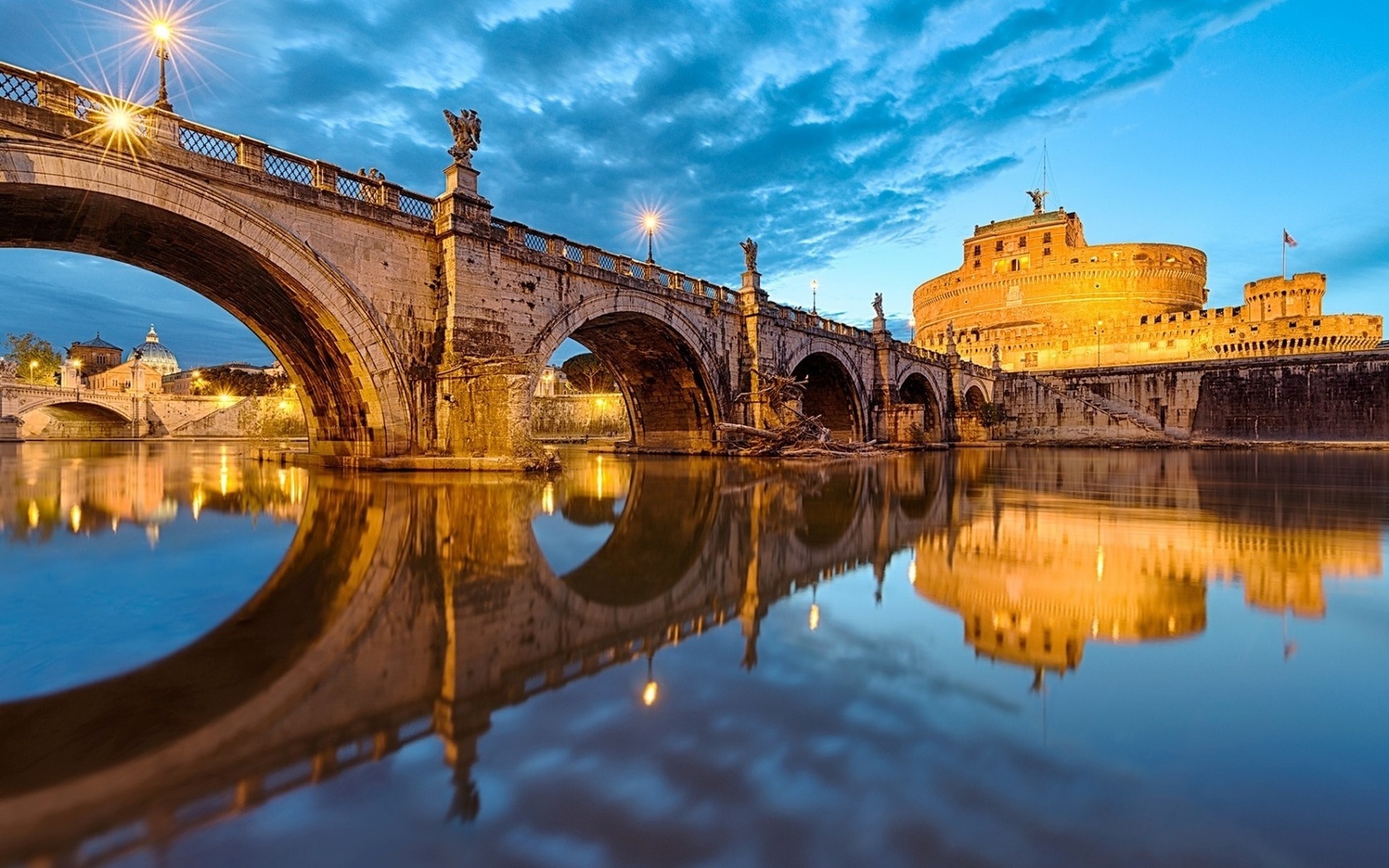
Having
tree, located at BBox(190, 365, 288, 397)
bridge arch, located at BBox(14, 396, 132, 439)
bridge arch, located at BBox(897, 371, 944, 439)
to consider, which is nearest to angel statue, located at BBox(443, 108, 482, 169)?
bridge arch, located at BBox(897, 371, 944, 439)

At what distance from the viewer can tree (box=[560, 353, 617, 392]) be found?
5453 centimetres

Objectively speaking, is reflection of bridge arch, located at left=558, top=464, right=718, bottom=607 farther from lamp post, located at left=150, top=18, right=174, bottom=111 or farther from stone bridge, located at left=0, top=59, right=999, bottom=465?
lamp post, located at left=150, top=18, right=174, bottom=111

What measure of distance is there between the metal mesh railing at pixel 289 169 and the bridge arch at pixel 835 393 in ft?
68.5

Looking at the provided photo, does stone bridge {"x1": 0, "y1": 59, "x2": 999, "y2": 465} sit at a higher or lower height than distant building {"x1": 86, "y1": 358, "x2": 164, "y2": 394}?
lower

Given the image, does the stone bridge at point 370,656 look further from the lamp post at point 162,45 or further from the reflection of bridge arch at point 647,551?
the lamp post at point 162,45

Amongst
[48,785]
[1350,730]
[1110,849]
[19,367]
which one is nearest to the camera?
[1110,849]

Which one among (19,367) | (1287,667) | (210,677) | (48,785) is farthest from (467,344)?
(19,367)

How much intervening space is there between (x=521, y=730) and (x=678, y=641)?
1200mm

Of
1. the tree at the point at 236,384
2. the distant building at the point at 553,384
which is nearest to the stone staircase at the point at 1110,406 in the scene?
the distant building at the point at 553,384

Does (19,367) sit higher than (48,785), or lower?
higher

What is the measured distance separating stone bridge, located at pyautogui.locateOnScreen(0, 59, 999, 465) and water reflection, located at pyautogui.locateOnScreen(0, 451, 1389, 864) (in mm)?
4254

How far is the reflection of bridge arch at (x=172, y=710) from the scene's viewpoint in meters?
1.91

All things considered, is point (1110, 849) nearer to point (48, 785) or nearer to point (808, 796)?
point (808, 796)

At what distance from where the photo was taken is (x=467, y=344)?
14852 millimetres
